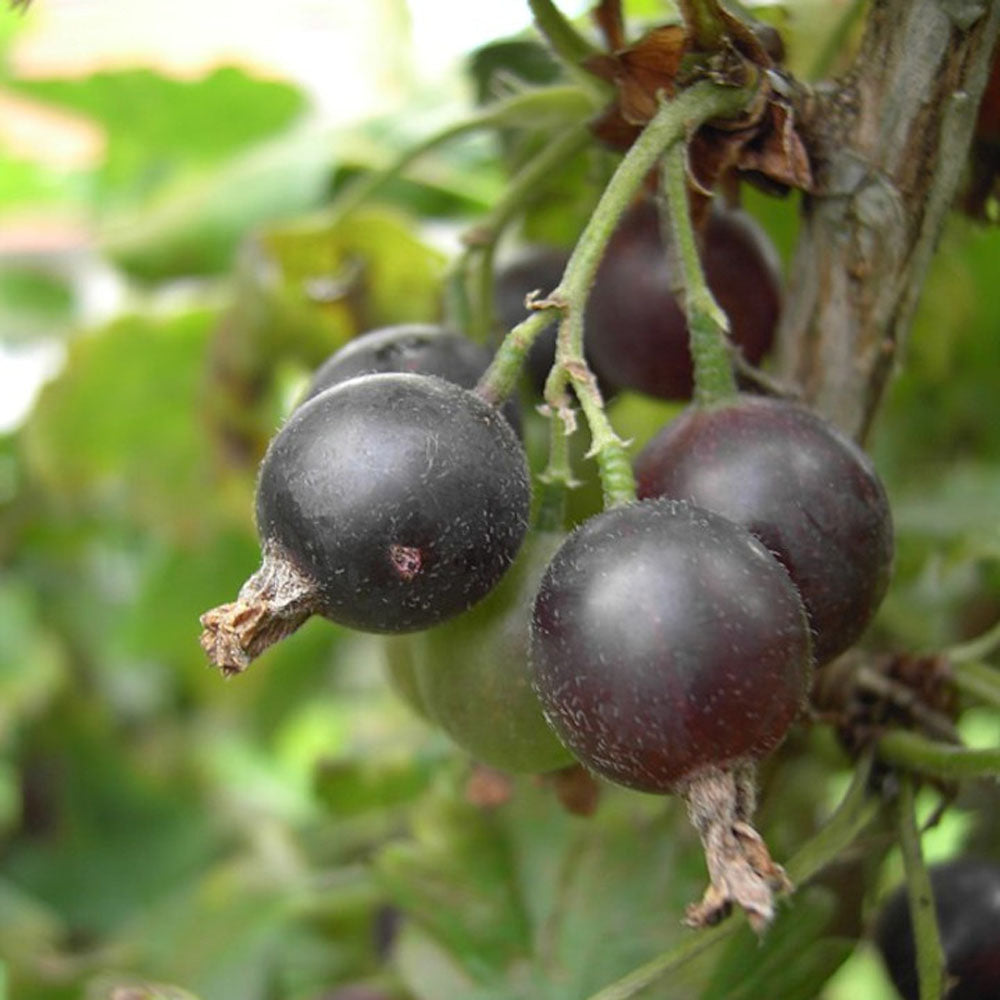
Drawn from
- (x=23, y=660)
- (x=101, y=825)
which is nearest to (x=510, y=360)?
(x=23, y=660)

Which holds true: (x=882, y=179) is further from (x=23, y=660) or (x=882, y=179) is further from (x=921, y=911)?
(x=23, y=660)

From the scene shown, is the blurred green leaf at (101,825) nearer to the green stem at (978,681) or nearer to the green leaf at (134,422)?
the green leaf at (134,422)

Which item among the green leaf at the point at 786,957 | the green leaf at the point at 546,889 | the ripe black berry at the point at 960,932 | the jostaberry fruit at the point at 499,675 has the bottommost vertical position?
the green leaf at the point at 546,889

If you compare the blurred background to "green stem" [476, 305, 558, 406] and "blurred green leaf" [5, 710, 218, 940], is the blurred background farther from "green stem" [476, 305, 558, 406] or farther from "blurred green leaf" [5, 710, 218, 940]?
"green stem" [476, 305, 558, 406]

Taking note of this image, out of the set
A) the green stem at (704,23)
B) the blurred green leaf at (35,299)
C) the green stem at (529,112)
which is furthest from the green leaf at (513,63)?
the blurred green leaf at (35,299)

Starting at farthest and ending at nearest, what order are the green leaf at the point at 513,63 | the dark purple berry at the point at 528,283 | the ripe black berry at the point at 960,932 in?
1. the green leaf at the point at 513,63
2. the dark purple berry at the point at 528,283
3. the ripe black berry at the point at 960,932

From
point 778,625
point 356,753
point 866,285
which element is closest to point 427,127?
point 356,753

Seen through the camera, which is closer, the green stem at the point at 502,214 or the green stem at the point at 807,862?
the green stem at the point at 807,862

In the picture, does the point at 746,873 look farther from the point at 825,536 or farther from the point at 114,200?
the point at 114,200
